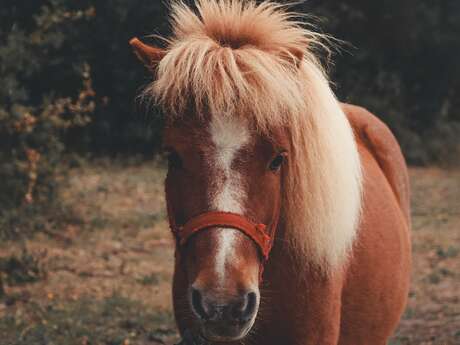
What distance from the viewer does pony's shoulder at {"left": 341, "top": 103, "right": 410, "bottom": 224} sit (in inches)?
144

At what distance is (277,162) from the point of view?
2275mm

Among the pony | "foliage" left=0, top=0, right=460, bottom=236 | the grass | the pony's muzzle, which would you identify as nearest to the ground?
the grass

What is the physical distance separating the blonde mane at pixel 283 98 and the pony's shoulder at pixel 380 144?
106 centimetres

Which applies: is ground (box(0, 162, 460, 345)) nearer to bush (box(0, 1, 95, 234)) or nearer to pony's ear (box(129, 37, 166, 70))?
bush (box(0, 1, 95, 234))

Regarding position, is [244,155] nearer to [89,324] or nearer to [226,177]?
[226,177]

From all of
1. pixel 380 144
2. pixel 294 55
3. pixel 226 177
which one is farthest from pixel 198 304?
pixel 380 144

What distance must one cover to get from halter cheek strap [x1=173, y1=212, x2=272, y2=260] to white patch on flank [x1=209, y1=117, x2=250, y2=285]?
0.06 ft

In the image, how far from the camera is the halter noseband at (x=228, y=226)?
209 centimetres

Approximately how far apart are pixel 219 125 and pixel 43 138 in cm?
→ 465

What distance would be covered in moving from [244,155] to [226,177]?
9cm

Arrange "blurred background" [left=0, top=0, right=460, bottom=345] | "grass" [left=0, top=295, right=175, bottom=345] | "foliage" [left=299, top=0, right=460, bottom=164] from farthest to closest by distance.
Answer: "foliage" [left=299, top=0, right=460, bottom=164]
"blurred background" [left=0, top=0, right=460, bottom=345]
"grass" [left=0, top=295, right=175, bottom=345]

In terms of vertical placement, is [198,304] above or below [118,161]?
above

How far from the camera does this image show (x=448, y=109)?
14.7 m

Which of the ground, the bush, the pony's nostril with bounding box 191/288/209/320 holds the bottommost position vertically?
the ground
